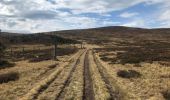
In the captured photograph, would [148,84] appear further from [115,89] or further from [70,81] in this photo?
[70,81]

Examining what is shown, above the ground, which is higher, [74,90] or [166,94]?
[166,94]

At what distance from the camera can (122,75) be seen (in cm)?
2950

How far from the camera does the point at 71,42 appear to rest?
534 feet

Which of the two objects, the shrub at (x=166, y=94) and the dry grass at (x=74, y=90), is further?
Result: the dry grass at (x=74, y=90)

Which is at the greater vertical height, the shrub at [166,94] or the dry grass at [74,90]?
the shrub at [166,94]

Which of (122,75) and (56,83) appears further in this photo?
(122,75)

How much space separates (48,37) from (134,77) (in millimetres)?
138752

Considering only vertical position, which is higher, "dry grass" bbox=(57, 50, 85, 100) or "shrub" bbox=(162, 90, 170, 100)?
"shrub" bbox=(162, 90, 170, 100)

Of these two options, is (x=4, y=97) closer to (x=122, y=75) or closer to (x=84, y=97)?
(x=84, y=97)

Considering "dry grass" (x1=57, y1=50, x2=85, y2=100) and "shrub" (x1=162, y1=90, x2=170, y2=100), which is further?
"dry grass" (x1=57, y1=50, x2=85, y2=100)

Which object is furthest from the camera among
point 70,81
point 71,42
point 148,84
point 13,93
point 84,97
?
point 71,42

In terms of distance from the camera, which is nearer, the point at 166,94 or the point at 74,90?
the point at 166,94

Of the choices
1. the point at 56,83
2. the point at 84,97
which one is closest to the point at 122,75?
the point at 56,83

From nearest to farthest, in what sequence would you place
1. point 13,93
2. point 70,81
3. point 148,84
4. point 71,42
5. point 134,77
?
point 13,93 < point 148,84 < point 70,81 < point 134,77 < point 71,42
